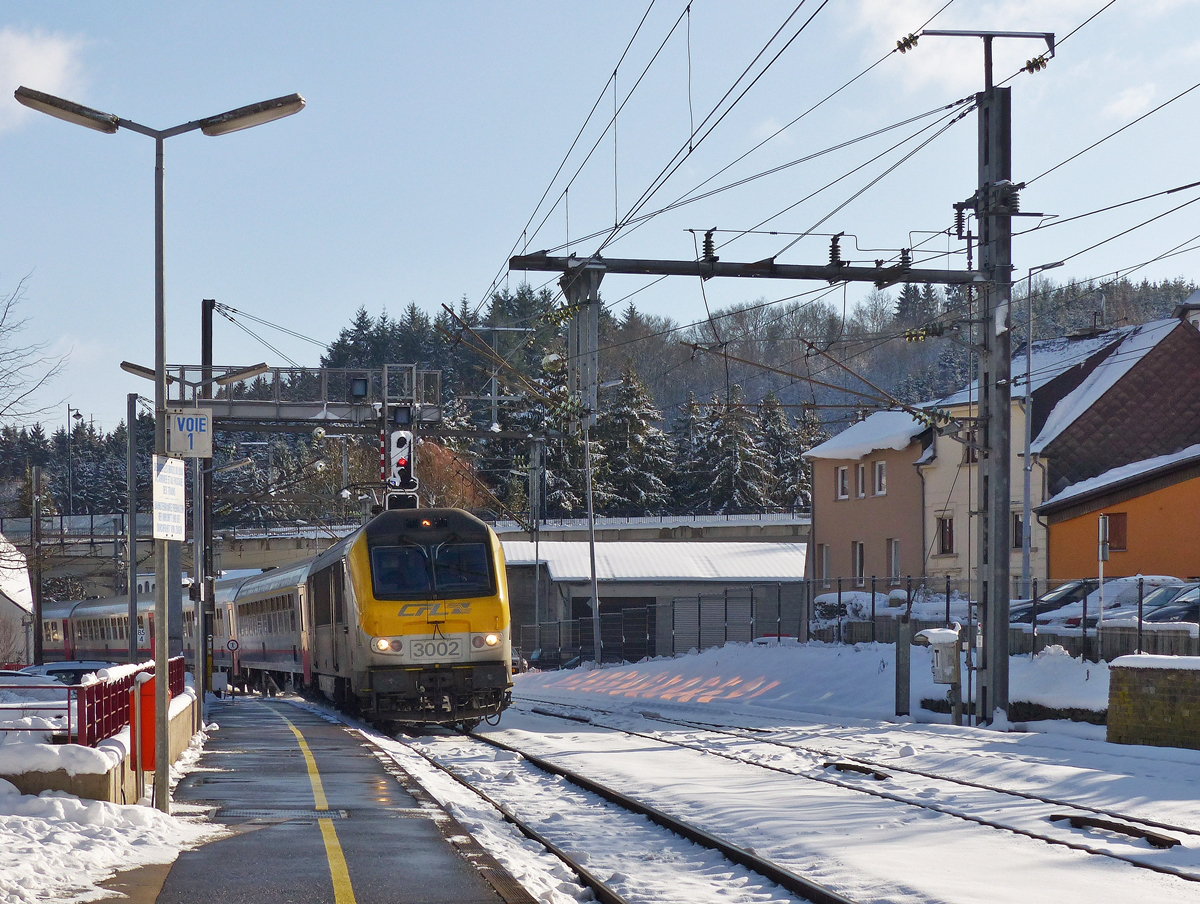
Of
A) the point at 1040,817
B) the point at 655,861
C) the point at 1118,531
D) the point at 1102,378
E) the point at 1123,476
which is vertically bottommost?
the point at 1040,817

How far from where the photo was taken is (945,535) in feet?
156

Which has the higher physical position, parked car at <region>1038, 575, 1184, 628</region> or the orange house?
the orange house

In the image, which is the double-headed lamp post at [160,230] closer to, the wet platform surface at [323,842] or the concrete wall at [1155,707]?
the wet platform surface at [323,842]

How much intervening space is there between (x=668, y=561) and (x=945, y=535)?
53.8 feet

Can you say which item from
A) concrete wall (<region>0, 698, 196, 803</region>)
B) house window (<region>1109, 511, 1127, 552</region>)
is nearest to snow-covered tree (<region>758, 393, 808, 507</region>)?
house window (<region>1109, 511, 1127, 552</region>)

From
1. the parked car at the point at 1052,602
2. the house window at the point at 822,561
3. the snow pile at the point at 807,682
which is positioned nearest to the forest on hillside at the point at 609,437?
the house window at the point at 822,561

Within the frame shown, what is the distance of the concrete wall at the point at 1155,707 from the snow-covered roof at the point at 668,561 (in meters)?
39.4

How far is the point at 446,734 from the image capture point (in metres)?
21.9

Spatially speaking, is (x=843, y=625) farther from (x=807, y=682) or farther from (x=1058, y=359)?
(x=1058, y=359)

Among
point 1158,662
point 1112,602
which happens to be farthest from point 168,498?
point 1112,602

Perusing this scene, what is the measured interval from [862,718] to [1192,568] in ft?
49.8

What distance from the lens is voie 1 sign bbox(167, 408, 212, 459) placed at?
460 inches

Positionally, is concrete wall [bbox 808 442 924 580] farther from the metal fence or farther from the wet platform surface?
the wet platform surface

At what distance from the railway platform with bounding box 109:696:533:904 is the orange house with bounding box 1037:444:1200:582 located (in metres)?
25.4
